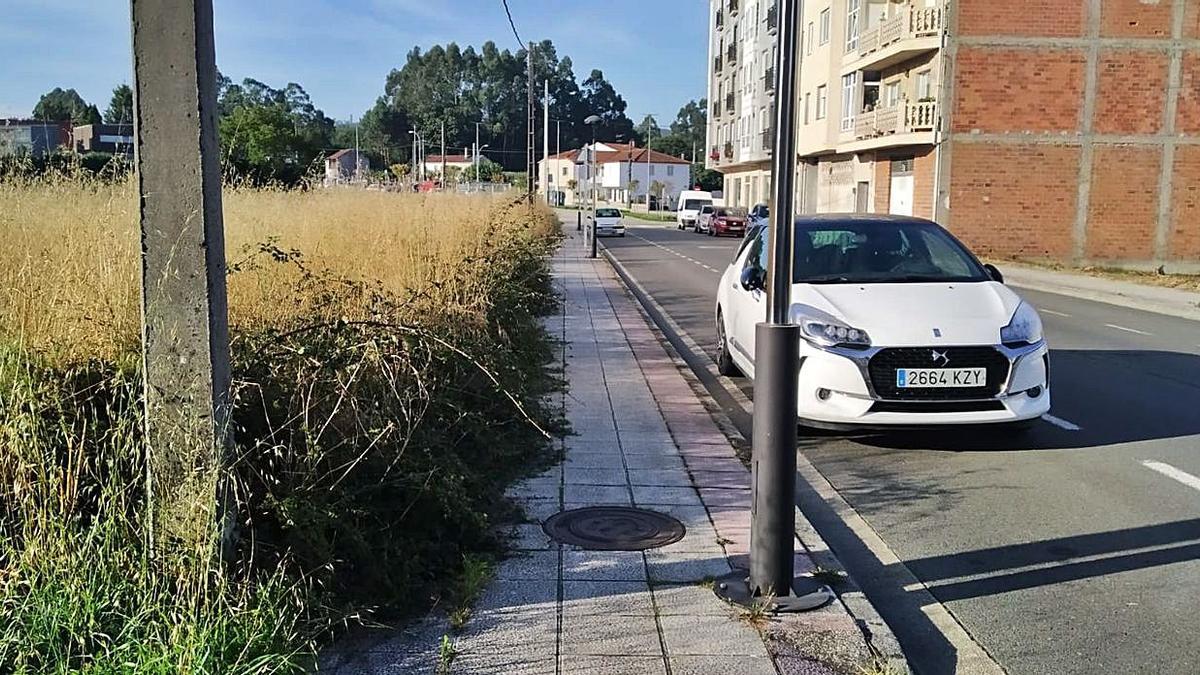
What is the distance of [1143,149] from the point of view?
1217 inches

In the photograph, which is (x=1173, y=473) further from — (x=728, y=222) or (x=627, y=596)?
(x=728, y=222)

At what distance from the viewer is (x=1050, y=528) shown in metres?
5.50

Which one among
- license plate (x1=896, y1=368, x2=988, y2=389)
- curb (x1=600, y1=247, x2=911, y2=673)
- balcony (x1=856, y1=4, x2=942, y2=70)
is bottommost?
curb (x1=600, y1=247, x2=911, y2=673)

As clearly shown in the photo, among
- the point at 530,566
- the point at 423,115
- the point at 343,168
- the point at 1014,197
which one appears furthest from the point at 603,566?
the point at 423,115

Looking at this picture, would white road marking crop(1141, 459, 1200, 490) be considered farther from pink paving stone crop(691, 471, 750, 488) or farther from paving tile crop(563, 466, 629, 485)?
paving tile crop(563, 466, 629, 485)

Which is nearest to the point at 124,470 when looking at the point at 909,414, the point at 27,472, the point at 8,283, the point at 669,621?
the point at 27,472

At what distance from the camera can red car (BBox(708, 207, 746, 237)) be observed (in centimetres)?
4866

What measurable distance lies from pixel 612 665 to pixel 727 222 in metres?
46.4

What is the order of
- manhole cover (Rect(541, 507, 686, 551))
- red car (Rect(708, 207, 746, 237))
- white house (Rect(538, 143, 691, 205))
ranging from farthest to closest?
white house (Rect(538, 143, 691, 205)), red car (Rect(708, 207, 746, 237)), manhole cover (Rect(541, 507, 686, 551))

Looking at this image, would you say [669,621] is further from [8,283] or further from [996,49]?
[996,49]

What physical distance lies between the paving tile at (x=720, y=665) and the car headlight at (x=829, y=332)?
3466 mm

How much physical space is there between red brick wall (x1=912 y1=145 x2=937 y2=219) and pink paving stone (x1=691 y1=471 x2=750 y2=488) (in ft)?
89.3

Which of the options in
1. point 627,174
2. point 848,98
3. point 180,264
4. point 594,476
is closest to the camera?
point 180,264

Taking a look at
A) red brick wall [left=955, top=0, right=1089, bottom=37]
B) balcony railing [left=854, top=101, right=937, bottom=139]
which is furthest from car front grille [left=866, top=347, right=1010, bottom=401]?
red brick wall [left=955, top=0, right=1089, bottom=37]
